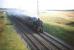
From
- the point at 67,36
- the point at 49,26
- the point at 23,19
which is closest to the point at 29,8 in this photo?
the point at 23,19

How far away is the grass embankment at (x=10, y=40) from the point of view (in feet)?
15.7

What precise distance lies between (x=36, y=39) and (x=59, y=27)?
2.06ft

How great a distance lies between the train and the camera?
16.7 feet

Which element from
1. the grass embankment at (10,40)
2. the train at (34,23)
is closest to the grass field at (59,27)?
the train at (34,23)

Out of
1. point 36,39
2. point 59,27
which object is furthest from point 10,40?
point 59,27

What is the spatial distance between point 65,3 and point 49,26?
70 centimetres

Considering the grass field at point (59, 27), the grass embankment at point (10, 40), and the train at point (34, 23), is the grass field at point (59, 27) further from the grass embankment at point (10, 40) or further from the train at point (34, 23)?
the grass embankment at point (10, 40)

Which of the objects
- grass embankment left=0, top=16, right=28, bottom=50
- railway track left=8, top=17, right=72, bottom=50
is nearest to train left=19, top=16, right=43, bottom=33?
railway track left=8, top=17, right=72, bottom=50

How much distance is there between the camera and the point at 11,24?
4.96m

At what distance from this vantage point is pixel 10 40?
191 inches

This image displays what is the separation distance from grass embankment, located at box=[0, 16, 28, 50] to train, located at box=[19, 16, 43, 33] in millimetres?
405

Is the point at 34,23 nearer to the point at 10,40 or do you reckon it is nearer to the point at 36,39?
the point at 36,39

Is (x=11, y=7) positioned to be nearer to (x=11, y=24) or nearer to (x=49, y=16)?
(x=11, y=24)

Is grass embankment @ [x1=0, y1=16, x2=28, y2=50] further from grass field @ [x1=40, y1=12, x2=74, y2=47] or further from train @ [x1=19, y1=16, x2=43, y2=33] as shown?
grass field @ [x1=40, y1=12, x2=74, y2=47]
